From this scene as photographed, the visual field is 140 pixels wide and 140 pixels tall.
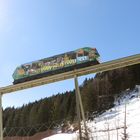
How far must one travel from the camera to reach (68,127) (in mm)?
15703

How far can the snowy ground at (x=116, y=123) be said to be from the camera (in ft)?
37.5

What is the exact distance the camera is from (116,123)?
16.5m

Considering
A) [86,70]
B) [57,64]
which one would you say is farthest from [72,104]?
[86,70]

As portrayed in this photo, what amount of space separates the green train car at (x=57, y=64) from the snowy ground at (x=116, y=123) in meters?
2.44

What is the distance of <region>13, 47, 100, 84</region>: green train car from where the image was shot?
18484 millimetres

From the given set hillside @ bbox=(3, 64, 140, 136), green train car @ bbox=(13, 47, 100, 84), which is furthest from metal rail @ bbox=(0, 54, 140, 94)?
green train car @ bbox=(13, 47, 100, 84)

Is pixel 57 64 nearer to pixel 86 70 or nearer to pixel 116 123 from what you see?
pixel 86 70

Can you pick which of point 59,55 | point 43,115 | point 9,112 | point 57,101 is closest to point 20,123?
point 9,112

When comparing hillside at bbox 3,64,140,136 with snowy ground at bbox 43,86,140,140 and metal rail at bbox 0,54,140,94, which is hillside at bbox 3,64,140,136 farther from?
metal rail at bbox 0,54,140,94

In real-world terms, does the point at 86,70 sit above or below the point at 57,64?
below

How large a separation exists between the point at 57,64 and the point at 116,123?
15.9ft

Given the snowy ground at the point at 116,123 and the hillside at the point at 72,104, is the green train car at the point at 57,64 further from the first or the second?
the snowy ground at the point at 116,123

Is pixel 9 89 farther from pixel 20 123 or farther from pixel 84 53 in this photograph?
pixel 20 123

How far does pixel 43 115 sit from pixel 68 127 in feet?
20.4
